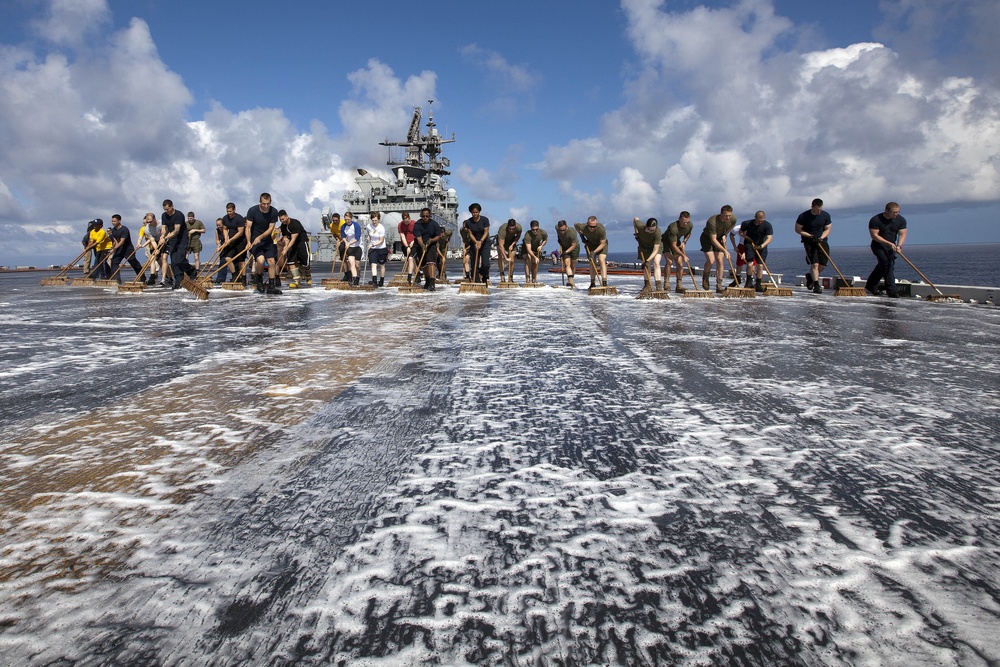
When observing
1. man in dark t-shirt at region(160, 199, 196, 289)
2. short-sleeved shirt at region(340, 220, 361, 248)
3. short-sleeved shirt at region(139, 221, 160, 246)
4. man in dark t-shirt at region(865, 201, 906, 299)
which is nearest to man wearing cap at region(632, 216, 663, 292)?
man in dark t-shirt at region(865, 201, 906, 299)

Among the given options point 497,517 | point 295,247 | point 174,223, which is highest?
point 174,223

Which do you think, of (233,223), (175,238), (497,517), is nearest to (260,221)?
(233,223)

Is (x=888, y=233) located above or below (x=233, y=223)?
below

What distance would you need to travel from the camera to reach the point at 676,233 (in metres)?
12.0

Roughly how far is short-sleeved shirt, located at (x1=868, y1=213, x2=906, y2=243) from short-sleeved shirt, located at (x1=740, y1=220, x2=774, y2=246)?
1848mm

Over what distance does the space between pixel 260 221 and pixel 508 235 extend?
6072 mm

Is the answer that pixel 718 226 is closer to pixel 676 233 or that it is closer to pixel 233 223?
pixel 676 233

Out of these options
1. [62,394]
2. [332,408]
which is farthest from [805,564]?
[62,394]

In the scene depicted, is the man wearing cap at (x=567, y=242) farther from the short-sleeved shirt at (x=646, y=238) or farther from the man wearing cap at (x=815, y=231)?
the man wearing cap at (x=815, y=231)

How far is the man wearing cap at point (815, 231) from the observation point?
36.9 feet

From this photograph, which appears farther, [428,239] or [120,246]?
[120,246]

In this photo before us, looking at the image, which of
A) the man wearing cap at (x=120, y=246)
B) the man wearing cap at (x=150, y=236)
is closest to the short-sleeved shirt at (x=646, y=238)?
the man wearing cap at (x=150, y=236)

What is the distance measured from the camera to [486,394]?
9.55 ft

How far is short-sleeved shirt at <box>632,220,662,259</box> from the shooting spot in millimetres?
11602
